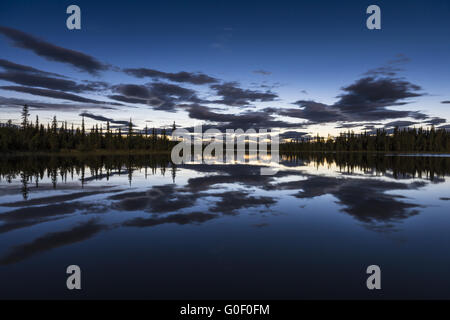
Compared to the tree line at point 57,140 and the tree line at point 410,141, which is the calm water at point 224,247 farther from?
the tree line at point 410,141

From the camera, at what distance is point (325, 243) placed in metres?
8.04

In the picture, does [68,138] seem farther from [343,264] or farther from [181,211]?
[343,264]

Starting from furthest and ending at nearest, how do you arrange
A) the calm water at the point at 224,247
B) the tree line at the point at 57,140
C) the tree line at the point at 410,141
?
the tree line at the point at 410,141 < the tree line at the point at 57,140 < the calm water at the point at 224,247

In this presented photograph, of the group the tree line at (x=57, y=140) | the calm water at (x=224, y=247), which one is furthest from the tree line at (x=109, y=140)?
the calm water at (x=224, y=247)

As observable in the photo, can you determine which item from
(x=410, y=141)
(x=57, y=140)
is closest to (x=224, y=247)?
(x=57, y=140)

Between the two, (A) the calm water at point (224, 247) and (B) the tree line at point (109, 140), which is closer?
(A) the calm water at point (224, 247)

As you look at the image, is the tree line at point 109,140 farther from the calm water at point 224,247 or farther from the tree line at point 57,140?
the calm water at point 224,247

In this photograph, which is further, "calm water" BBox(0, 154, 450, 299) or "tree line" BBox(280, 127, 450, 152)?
"tree line" BBox(280, 127, 450, 152)

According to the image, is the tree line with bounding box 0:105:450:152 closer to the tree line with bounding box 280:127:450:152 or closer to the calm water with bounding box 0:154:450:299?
the tree line with bounding box 280:127:450:152

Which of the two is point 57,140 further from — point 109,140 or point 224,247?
point 224,247

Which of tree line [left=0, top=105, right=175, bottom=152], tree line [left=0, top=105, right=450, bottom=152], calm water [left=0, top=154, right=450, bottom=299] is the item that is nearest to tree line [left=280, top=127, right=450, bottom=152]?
tree line [left=0, top=105, right=450, bottom=152]

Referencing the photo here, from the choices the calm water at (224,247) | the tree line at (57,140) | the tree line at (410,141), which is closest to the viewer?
the calm water at (224,247)
